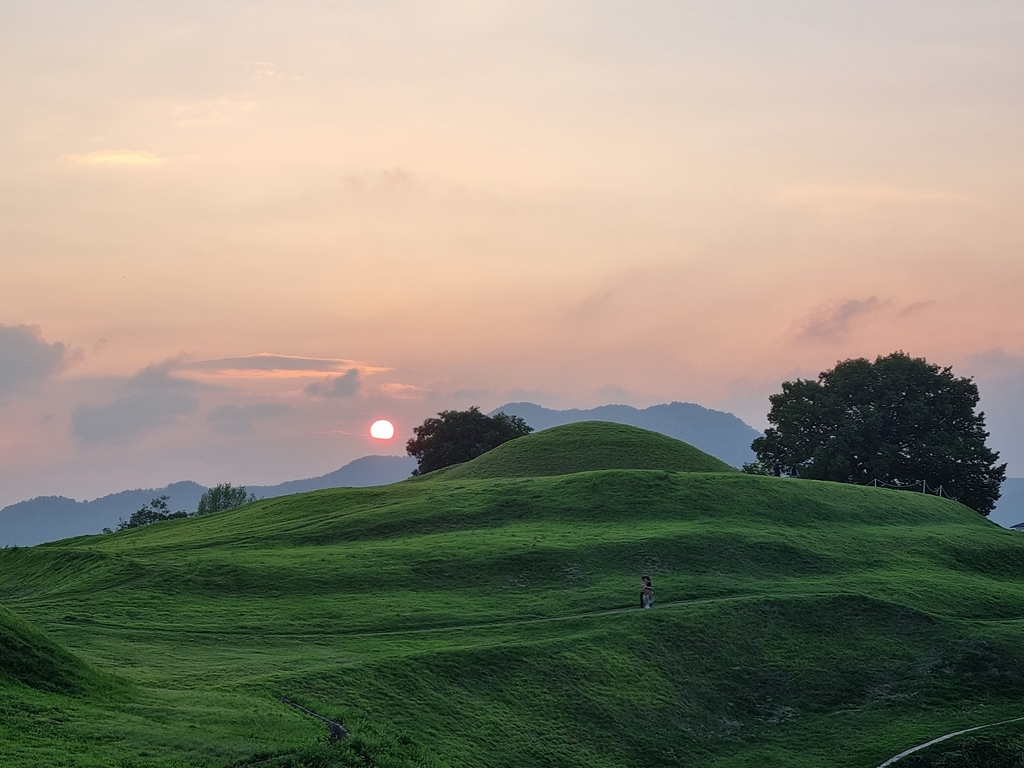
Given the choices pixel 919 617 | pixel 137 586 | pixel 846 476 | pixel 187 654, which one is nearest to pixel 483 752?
pixel 187 654

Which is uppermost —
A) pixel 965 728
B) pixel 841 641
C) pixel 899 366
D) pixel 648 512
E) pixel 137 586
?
pixel 899 366

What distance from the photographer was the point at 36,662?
29094mm

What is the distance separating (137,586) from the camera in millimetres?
50625

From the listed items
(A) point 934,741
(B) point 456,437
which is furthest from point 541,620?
(B) point 456,437

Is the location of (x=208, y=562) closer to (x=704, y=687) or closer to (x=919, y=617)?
(x=704, y=687)

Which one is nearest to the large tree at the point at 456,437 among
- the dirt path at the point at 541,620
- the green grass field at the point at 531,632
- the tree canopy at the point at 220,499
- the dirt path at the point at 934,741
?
the tree canopy at the point at 220,499

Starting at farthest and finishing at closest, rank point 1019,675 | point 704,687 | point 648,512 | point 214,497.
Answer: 1. point 214,497
2. point 648,512
3. point 1019,675
4. point 704,687

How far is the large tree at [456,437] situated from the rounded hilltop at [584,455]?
26.8m

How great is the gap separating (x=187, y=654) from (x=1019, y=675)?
36.8m

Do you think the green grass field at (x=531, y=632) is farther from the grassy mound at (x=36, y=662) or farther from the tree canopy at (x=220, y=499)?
the tree canopy at (x=220, y=499)

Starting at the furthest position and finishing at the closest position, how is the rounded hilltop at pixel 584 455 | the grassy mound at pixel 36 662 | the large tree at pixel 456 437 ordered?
the large tree at pixel 456 437 → the rounded hilltop at pixel 584 455 → the grassy mound at pixel 36 662

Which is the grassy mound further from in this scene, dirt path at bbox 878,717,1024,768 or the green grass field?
dirt path at bbox 878,717,1024,768

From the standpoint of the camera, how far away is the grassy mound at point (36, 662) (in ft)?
93.4

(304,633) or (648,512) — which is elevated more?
(648,512)
